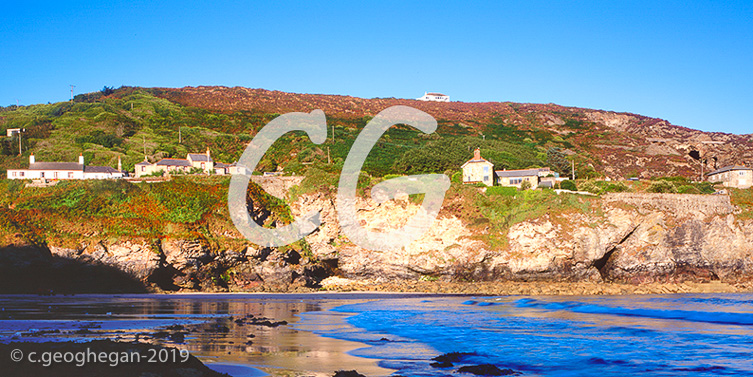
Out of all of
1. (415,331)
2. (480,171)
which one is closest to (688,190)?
(480,171)

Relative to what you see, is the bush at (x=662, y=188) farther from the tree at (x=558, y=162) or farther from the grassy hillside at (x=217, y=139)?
the grassy hillside at (x=217, y=139)

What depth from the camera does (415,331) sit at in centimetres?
2233

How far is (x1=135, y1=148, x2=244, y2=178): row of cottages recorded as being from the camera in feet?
190

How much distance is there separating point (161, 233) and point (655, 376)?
1325 inches

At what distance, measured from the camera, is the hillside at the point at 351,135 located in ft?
232

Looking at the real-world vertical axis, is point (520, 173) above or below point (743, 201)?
above

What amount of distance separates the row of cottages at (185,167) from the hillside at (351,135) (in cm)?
701

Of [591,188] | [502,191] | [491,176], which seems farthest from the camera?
[491,176]

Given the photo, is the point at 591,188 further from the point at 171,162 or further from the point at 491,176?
the point at 171,162

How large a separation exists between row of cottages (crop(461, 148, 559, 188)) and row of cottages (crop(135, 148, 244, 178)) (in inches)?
995

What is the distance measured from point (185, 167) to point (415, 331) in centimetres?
4481

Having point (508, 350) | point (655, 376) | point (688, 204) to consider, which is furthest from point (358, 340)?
point (688, 204)

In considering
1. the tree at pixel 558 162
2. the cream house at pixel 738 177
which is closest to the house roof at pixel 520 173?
the tree at pixel 558 162

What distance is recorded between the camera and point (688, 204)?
152 feet
